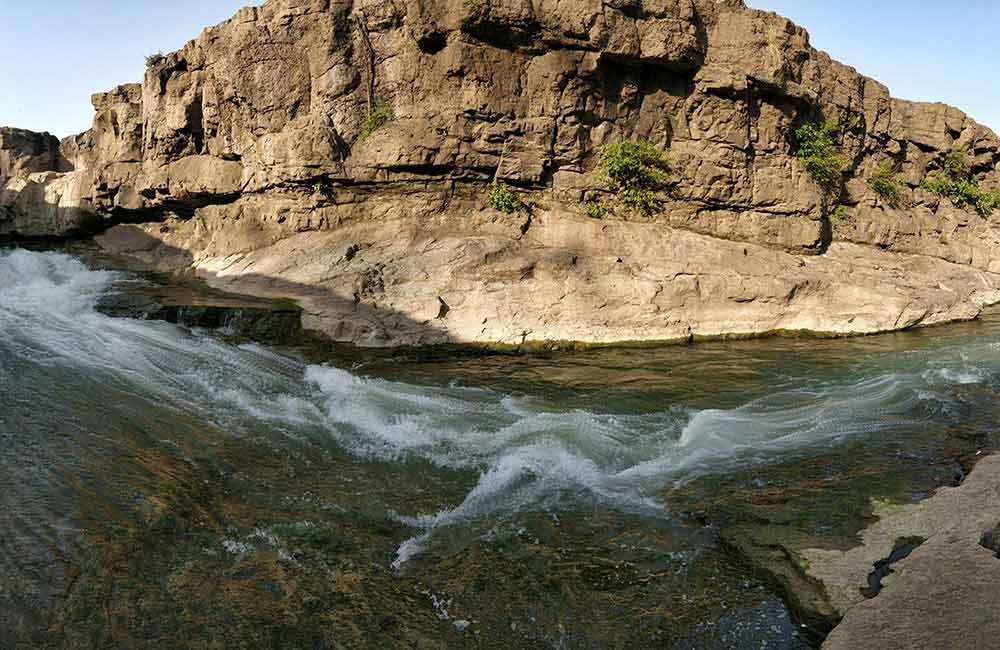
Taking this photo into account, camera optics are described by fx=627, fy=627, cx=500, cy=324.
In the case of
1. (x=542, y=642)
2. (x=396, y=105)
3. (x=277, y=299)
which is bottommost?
(x=542, y=642)

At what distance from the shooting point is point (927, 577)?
3.82 m

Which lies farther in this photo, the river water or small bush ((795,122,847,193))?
small bush ((795,122,847,193))

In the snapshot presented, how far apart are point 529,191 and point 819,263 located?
25.5 ft

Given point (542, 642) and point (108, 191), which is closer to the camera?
point (542, 642)

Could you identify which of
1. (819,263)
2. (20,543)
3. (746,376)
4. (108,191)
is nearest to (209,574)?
(20,543)

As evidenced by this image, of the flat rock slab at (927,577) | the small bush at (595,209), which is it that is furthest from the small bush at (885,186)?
the flat rock slab at (927,577)

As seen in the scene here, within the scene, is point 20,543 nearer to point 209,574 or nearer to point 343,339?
point 209,574

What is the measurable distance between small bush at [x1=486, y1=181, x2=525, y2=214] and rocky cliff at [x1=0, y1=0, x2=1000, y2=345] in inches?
6.7

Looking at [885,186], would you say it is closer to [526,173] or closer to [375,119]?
[526,173]

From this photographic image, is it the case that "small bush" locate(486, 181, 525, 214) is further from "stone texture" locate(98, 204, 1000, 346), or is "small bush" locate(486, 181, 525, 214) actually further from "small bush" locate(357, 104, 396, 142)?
"small bush" locate(357, 104, 396, 142)

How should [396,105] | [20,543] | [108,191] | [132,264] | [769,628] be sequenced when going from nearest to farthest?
[769,628] < [20,543] < [396,105] < [132,264] < [108,191]

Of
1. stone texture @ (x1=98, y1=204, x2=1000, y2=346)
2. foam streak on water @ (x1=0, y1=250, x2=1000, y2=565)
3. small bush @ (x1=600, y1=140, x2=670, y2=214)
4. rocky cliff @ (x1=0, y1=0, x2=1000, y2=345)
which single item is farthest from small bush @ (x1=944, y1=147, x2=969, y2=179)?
foam streak on water @ (x1=0, y1=250, x2=1000, y2=565)

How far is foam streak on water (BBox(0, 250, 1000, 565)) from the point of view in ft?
20.7

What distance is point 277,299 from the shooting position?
1333 cm
